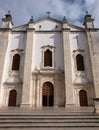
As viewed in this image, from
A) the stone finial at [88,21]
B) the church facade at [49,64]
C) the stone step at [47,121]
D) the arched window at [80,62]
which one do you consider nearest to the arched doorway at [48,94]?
the church facade at [49,64]

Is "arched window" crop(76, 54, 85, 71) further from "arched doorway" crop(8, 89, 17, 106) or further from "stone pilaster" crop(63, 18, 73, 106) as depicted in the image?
"arched doorway" crop(8, 89, 17, 106)

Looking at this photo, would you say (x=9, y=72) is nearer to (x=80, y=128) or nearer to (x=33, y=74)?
(x=33, y=74)

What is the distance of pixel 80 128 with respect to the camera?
888cm

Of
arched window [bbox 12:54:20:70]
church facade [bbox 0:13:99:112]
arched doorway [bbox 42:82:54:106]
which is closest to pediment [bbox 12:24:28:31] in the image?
church facade [bbox 0:13:99:112]

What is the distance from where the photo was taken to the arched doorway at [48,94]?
62.4 ft

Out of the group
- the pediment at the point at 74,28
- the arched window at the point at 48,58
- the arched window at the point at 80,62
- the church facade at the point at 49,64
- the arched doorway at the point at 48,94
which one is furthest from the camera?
the pediment at the point at 74,28

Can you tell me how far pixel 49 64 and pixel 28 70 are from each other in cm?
256

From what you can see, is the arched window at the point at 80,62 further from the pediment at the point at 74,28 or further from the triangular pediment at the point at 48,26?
the triangular pediment at the point at 48,26

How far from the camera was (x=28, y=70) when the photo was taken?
19.7 metres

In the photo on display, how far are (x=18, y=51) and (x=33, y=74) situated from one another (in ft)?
11.3

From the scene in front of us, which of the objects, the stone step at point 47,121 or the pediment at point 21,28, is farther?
the pediment at point 21,28

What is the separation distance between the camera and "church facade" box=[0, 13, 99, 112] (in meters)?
18.8

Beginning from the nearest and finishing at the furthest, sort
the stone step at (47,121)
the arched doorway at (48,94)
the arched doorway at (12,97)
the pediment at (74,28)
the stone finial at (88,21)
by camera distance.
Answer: the stone step at (47,121)
the arched doorway at (12,97)
the arched doorway at (48,94)
the stone finial at (88,21)
the pediment at (74,28)

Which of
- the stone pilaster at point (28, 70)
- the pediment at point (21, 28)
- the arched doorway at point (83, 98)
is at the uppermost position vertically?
the pediment at point (21, 28)
